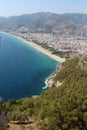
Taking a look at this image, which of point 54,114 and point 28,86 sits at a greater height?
point 54,114

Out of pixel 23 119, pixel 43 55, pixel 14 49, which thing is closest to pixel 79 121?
pixel 23 119

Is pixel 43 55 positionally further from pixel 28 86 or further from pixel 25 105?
pixel 25 105

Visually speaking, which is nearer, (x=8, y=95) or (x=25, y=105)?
(x=25, y=105)

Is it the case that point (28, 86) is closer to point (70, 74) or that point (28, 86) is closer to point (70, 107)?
point (70, 74)

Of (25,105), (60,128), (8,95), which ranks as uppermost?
(60,128)

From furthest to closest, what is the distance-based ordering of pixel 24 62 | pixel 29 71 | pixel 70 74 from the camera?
pixel 24 62, pixel 29 71, pixel 70 74

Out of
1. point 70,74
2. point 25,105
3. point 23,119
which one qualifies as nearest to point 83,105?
point 23,119

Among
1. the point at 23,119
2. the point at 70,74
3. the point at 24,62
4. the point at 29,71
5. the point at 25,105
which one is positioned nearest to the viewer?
the point at 23,119
